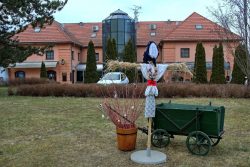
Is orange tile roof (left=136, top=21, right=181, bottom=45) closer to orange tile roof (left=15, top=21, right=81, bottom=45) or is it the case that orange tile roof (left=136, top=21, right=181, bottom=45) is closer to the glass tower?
the glass tower

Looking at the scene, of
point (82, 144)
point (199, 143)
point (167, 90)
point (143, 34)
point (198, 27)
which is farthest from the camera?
point (143, 34)

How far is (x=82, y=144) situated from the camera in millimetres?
8188

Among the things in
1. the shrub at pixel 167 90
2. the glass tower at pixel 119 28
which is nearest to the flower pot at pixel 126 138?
the shrub at pixel 167 90

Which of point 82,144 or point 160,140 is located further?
point 82,144

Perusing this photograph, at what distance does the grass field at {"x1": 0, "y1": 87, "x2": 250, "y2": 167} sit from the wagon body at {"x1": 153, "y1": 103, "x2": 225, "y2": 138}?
49 cm

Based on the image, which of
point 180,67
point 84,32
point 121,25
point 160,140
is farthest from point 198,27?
point 180,67

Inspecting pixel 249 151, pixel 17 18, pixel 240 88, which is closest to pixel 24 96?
pixel 17 18

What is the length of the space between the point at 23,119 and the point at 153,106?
19.8 ft

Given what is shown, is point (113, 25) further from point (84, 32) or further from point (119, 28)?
point (84, 32)

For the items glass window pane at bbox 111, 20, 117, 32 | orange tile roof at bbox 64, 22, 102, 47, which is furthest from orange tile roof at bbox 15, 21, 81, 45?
glass window pane at bbox 111, 20, 117, 32

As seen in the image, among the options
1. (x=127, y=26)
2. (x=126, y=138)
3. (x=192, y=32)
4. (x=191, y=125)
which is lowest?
(x=126, y=138)

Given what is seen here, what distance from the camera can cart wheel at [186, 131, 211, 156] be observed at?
7.09 meters

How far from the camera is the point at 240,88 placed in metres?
19.0

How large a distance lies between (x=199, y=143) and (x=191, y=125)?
403 mm
